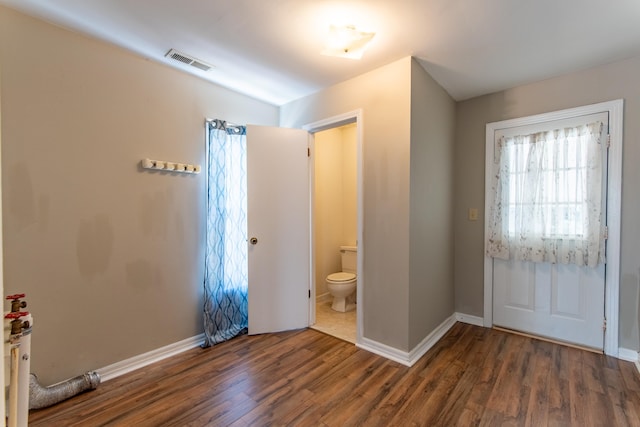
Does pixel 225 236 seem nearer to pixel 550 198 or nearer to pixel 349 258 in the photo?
pixel 349 258

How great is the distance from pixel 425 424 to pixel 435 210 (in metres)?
1.70

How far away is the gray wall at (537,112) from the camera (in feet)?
7.69

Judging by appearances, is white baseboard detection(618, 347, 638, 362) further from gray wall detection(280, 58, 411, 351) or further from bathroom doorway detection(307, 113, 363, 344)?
bathroom doorway detection(307, 113, 363, 344)

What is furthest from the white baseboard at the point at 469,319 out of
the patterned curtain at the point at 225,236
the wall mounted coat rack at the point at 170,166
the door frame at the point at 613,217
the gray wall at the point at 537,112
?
the wall mounted coat rack at the point at 170,166

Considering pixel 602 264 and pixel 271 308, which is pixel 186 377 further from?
pixel 602 264

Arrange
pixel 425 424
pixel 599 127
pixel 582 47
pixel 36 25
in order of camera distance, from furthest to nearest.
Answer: pixel 599 127
pixel 582 47
pixel 36 25
pixel 425 424

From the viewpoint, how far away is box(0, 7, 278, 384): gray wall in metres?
1.83

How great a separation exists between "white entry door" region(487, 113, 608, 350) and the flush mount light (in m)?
1.83

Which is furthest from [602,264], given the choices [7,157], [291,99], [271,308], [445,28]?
[7,157]

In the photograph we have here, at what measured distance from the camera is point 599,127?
2.44m

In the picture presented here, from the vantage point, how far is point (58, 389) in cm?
189

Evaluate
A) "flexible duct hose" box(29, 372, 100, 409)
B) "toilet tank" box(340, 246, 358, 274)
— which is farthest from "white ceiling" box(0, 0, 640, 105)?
"flexible duct hose" box(29, 372, 100, 409)

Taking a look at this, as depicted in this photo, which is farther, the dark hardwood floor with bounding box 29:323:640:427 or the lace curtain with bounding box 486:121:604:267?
the lace curtain with bounding box 486:121:604:267

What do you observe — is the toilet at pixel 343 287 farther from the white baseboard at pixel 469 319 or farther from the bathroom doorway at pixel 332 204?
the white baseboard at pixel 469 319
